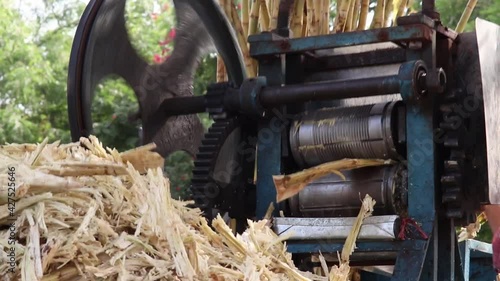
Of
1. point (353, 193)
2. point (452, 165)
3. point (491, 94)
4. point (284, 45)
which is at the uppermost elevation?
point (284, 45)

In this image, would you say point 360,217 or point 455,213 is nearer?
point 360,217

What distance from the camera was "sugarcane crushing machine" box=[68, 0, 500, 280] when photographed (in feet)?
13.1

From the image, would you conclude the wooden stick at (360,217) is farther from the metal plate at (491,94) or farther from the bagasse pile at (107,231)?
the bagasse pile at (107,231)

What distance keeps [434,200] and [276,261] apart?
1.43 m

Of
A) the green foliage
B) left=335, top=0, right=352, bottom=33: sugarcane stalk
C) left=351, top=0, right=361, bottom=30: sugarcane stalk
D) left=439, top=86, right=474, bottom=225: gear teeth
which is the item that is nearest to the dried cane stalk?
left=335, top=0, right=352, bottom=33: sugarcane stalk

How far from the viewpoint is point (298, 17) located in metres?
5.57

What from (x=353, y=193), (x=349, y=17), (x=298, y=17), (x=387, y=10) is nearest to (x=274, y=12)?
(x=298, y=17)

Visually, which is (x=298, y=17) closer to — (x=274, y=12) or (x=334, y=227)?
(x=274, y=12)

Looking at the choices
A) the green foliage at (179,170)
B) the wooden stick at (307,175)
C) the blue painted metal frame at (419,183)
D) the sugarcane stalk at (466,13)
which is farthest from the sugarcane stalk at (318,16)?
the green foliage at (179,170)

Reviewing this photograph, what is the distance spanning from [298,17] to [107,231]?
132 inches

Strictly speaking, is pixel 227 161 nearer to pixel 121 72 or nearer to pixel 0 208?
pixel 121 72

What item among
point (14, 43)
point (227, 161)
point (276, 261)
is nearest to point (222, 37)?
point (227, 161)

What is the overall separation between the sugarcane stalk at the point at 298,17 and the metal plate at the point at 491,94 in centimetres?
154

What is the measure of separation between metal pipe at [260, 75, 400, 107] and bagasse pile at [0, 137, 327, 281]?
141 centimetres
